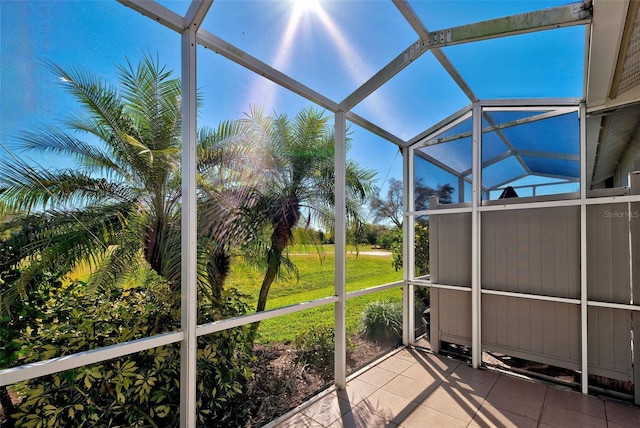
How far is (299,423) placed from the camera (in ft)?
8.73

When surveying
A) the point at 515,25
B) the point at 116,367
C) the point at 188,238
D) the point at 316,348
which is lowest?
the point at 316,348

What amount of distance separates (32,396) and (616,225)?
206 inches

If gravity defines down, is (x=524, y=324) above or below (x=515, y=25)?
below

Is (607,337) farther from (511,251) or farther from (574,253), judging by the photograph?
(511,251)

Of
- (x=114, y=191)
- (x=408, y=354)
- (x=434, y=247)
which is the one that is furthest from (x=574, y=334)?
(x=114, y=191)

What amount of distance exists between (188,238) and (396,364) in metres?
3.28

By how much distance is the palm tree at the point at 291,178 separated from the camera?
11.0 feet

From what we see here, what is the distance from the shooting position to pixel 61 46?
5.73 feet

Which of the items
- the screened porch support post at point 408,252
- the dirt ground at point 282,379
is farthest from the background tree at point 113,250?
the screened porch support post at point 408,252

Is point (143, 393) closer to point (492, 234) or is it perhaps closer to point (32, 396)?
point (32, 396)

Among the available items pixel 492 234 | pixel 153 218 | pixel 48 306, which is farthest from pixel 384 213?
pixel 48 306

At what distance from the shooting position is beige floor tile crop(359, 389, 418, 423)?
2822 mm

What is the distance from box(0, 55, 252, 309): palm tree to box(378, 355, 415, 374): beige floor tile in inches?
96.7

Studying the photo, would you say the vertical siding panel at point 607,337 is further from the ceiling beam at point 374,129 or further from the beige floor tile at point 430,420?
the ceiling beam at point 374,129
